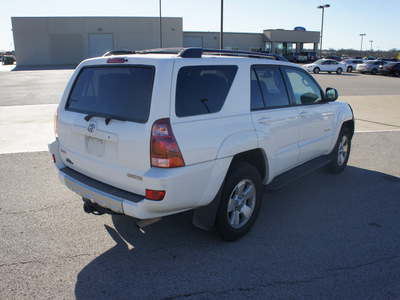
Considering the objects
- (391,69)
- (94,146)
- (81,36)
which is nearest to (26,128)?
(94,146)

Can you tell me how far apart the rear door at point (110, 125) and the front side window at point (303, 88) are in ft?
7.30

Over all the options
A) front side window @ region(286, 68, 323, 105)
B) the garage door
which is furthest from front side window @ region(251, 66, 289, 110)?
the garage door

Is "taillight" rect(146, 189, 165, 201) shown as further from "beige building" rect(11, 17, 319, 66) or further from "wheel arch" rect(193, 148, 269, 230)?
"beige building" rect(11, 17, 319, 66)

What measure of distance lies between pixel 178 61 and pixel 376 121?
951 cm

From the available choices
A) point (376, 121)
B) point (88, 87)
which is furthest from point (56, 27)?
point (88, 87)

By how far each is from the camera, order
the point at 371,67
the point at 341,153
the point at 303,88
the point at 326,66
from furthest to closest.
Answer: the point at 371,67, the point at 326,66, the point at 341,153, the point at 303,88

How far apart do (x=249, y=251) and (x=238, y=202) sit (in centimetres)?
51

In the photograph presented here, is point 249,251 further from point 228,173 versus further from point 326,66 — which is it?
point 326,66

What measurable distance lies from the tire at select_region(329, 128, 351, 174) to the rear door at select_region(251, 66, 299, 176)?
1.52 m

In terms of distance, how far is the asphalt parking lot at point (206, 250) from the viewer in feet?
9.80

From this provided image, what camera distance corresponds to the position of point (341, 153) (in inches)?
238

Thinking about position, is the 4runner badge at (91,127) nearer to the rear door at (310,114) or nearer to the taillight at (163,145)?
the taillight at (163,145)

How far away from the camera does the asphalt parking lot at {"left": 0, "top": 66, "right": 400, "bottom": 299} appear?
299 cm

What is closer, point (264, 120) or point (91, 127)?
point (91, 127)
